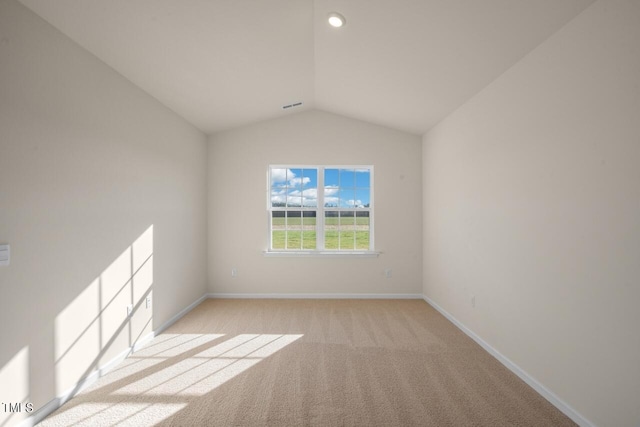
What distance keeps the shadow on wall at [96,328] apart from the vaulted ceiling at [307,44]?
169 cm

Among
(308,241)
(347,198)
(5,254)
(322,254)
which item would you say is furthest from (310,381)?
(347,198)

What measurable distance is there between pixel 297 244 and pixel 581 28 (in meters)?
3.84

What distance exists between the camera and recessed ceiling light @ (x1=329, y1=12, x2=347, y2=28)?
2205mm

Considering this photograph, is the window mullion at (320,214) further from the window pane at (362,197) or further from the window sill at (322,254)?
the window pane at (362,197)

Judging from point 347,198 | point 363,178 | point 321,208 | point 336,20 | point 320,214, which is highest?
point 336,20

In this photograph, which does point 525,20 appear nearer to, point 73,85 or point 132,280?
point 73,85

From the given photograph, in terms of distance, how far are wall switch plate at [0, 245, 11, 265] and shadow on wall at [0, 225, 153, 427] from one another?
0.53m

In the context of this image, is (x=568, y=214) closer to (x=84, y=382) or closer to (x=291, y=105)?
(x=291, y=105)

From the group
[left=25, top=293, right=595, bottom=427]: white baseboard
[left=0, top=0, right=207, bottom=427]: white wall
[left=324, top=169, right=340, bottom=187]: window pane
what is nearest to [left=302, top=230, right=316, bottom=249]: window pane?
[left=324, top=169, right=340, bottom=187]: window pane

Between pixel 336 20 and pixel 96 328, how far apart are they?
318 centimetres

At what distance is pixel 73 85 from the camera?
2.02m

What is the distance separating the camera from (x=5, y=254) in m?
1.56

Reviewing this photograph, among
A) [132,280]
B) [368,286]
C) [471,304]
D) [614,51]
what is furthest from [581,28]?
[132,280]

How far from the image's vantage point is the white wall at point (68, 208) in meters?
1.62
